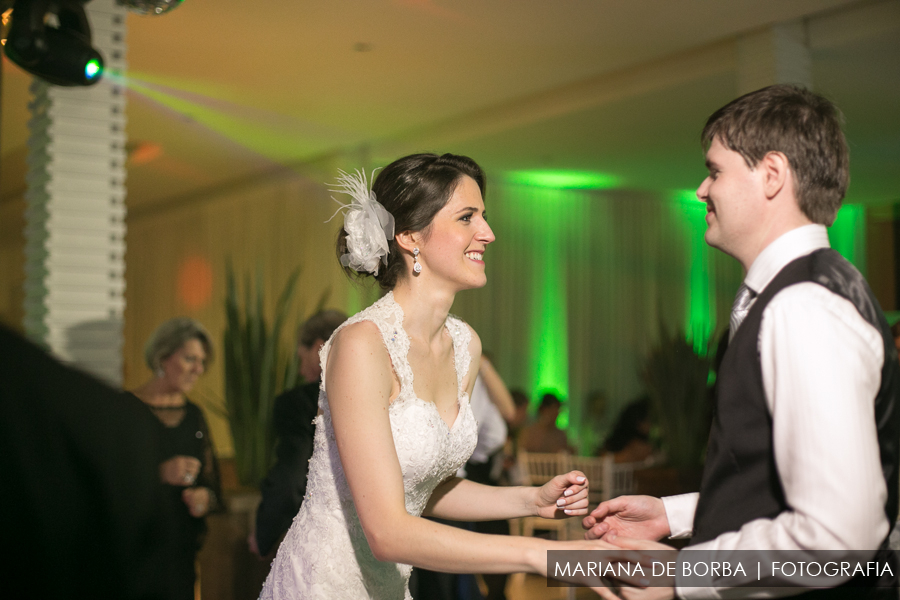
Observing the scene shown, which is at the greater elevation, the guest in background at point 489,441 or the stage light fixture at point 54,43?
Result: the stage light fixture at point 54,43

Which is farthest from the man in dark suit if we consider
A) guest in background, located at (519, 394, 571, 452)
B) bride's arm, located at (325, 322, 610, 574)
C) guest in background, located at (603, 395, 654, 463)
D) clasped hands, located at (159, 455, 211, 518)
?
guest in background, located at (603, 395, 654, 463)

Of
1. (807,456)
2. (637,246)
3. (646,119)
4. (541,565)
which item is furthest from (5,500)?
(637,246)

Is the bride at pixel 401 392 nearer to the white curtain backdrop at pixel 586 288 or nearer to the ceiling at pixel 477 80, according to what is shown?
the ceiling at pixel 477 80

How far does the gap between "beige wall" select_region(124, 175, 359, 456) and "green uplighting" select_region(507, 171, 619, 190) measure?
2.22 metres

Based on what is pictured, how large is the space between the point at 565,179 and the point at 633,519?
7944 millimetres

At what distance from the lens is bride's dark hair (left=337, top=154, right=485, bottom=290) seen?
2004 millimetres

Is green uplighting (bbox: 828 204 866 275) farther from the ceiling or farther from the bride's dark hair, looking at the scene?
the bride's dark hair

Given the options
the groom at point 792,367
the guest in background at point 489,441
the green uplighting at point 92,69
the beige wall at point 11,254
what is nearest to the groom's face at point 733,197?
the groom at point 792,367

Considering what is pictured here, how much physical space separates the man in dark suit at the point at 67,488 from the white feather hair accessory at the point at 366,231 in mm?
1305

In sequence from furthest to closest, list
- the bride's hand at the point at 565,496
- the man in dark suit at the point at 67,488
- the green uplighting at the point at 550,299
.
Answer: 1. the green uplighting at the point at 550,299
2. the bride's hand at the point at 565,496
3. the man in dark suit at the point at 67,488

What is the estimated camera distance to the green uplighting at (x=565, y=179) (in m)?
9.04

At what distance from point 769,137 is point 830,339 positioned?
0.39m

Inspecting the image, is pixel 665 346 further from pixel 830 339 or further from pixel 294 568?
pixel 830 339

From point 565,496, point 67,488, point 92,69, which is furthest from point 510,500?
point 92,69
